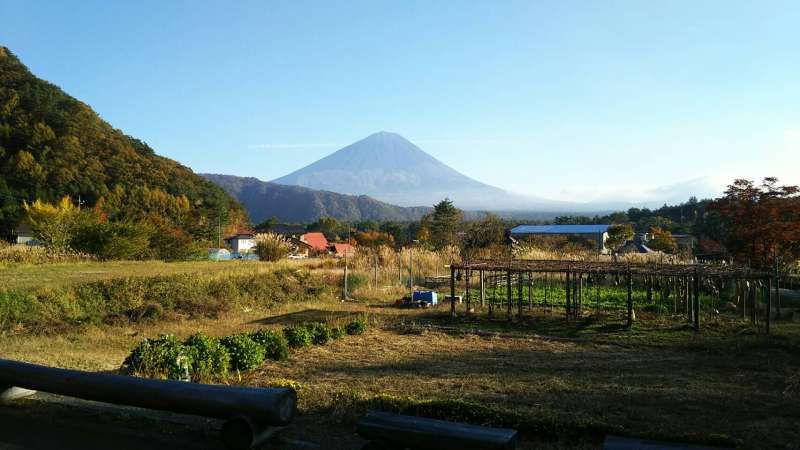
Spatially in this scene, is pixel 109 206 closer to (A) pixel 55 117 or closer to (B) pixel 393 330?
(A) pixel 55 117

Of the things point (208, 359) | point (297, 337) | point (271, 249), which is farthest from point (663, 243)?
point (208, 359)

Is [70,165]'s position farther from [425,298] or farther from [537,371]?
[537,371]

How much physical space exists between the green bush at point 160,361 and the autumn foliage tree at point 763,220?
13.7m

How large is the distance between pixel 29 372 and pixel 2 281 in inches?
425

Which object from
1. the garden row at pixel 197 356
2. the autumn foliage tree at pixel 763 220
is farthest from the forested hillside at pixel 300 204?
the garden row at pixel 197 356

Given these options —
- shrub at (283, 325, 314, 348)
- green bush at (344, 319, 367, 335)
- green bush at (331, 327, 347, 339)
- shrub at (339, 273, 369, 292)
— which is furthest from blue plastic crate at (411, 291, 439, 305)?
shrub at (283, 325, 314, 348)

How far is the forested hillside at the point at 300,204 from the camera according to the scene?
140000 millimetres

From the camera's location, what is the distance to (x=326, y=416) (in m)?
5.18

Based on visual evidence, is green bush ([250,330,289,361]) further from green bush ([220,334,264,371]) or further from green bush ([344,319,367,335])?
green bush ([344,319,367,335])

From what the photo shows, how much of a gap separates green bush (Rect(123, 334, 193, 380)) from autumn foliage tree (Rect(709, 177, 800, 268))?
13651mm

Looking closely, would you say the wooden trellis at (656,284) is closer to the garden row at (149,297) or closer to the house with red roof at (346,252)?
the garden row at (149,297)

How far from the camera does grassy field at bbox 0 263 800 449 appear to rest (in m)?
5.09

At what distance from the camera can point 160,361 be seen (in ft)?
21.9

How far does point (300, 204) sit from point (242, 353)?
454ft
